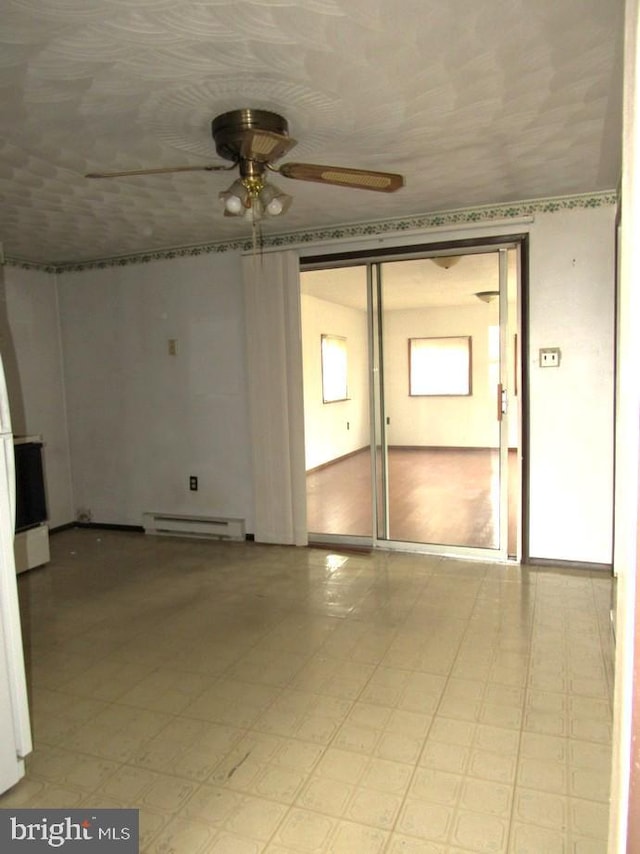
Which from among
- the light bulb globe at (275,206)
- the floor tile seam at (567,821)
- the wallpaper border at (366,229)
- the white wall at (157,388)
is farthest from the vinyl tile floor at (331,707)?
the wallpaper border at (366,229)

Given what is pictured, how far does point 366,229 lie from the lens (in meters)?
4.11

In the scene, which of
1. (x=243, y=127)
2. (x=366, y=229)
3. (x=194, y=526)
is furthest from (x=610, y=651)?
(x=194, y=526)

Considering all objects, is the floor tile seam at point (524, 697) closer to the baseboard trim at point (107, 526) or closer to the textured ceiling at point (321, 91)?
the textured ceiling at point (321, 91)

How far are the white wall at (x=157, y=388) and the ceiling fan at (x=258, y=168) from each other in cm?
223

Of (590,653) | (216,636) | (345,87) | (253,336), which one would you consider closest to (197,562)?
(216,636)

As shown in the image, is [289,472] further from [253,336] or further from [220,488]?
[253,336]

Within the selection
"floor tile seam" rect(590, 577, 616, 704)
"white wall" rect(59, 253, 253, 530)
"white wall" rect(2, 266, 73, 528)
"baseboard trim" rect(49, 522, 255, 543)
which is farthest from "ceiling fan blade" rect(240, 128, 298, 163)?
"baseboard trim" rect(49, 522, 255, 543)

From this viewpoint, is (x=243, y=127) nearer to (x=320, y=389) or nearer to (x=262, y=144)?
(x=262, y=144)

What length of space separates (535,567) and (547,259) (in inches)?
80.0

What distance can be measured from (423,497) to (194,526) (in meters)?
2.18

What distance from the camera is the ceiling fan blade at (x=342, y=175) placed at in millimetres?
2129

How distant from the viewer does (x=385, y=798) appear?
1.84 meters

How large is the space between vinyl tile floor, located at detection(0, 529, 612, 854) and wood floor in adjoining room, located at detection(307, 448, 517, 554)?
60 cm

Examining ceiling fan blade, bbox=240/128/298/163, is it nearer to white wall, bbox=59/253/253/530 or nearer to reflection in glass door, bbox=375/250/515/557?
reflection in glass door, bbox=375/250/515/557
